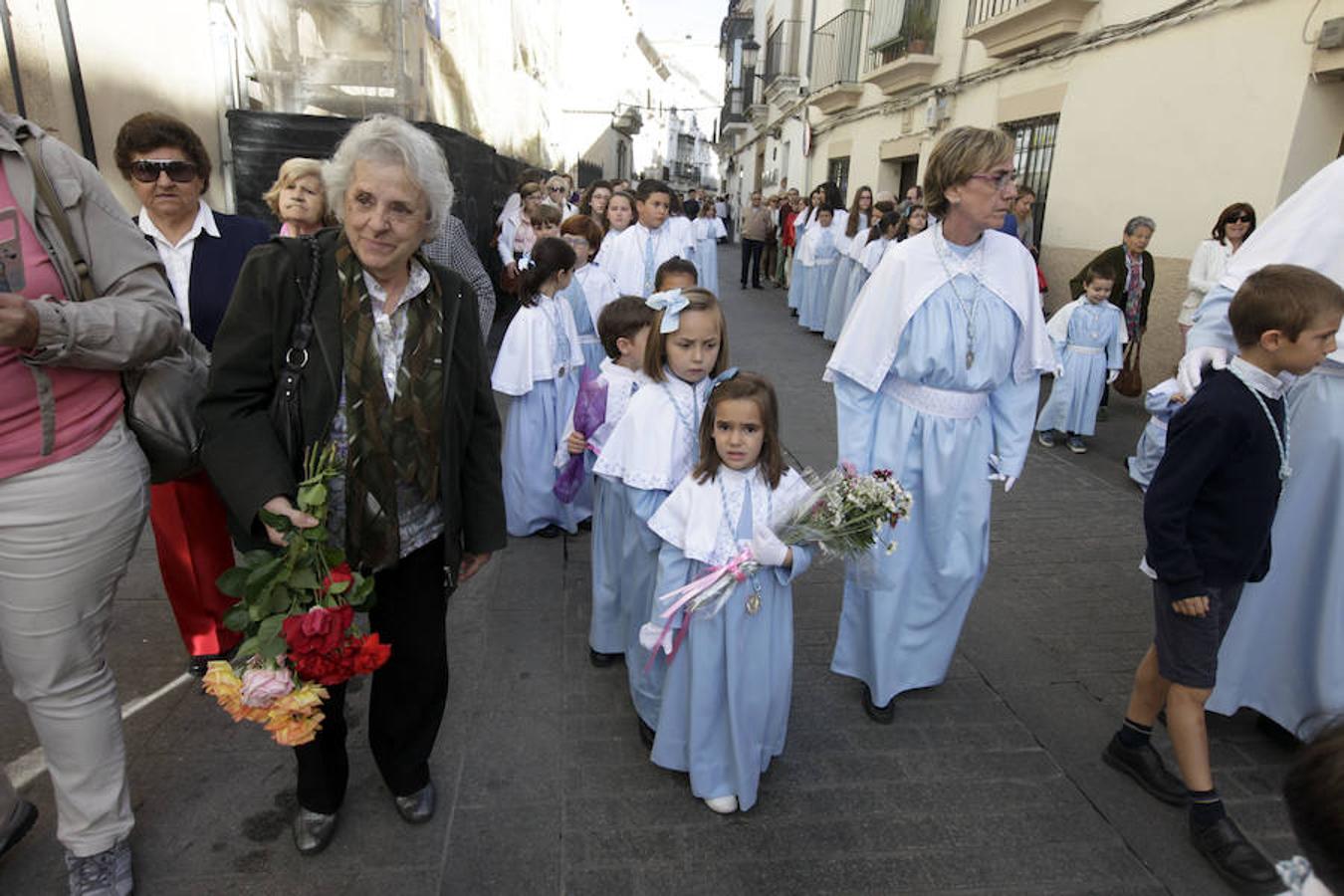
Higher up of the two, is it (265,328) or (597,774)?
(265,328)

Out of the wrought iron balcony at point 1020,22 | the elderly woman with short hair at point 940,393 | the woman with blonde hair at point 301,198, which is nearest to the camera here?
the elderly woman with short hair at point 940,393

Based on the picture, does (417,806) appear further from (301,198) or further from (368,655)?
A: (301,198)

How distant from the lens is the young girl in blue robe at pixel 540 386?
453cm

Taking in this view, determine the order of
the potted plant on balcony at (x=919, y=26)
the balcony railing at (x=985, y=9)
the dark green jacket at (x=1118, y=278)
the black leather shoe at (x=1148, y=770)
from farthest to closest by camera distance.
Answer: the potted plant on balcony at (x=919, y=26)
the balcony railing at (x=985, y=9)
the dark green jacket at (x=1118, y=278)
the black leather shoe at (x=1148, y=770)

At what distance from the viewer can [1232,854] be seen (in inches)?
91.8

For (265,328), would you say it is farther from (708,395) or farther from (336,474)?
(708,395)

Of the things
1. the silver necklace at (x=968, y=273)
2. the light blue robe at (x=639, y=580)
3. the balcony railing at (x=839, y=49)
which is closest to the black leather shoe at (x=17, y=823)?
the light blue robe at (x=639, y=580)

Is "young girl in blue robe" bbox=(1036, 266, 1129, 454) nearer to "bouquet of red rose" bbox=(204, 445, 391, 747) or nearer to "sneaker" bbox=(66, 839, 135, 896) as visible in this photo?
"bouquet of red rose" bbox=(204, 445, 391, 747)

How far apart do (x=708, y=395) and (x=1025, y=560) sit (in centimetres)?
276

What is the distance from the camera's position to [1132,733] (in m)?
2.76

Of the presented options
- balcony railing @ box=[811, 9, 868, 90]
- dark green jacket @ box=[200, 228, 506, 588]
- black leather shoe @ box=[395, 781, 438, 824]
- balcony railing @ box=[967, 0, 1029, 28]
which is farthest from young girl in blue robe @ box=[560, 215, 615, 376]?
balcony railing @ box=[811, 9, 868, 90]

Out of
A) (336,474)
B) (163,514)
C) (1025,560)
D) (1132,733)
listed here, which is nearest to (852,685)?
(1132,733)

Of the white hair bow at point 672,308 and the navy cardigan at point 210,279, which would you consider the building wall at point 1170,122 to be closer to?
the white hair bow at point 672,308

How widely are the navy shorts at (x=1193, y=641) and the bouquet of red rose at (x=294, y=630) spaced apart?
2.20 m
